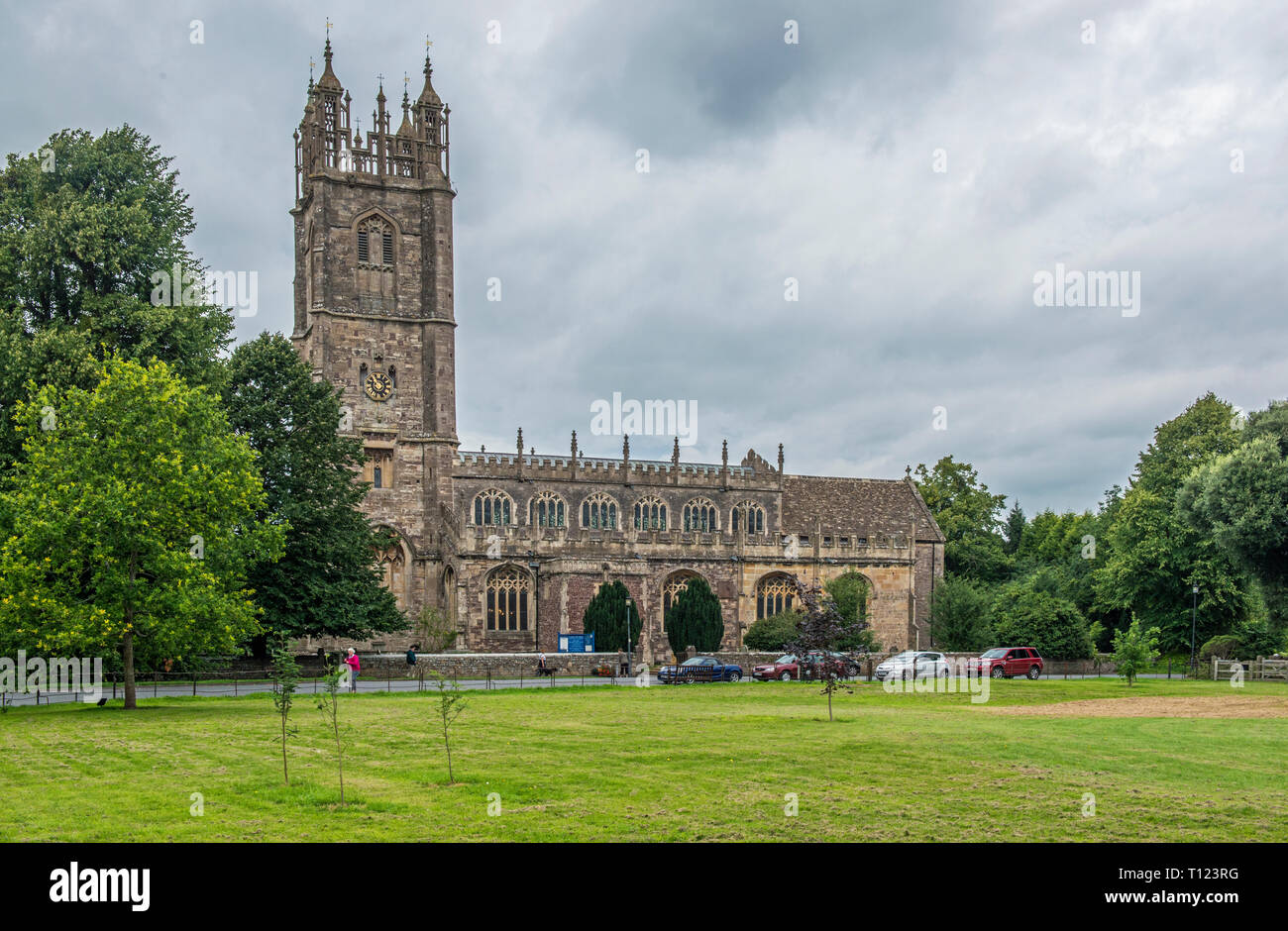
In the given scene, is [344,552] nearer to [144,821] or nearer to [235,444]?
[235,444]

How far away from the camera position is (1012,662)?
49812mm

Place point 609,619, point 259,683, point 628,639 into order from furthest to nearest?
point 609,619, point 628,639, point 259,683

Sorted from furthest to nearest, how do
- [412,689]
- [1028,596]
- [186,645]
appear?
[1028,596] < [412,689] < [186,645]

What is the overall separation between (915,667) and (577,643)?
1730cm

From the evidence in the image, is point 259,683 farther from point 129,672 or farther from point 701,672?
point 701,672

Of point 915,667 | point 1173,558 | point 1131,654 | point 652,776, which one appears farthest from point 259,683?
point 1173,558

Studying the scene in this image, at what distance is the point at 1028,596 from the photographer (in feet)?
183

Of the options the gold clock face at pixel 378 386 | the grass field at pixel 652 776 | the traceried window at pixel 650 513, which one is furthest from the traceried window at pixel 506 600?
the grass field at pixel 652 776

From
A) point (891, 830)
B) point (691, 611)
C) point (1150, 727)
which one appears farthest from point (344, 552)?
point (891, 830)

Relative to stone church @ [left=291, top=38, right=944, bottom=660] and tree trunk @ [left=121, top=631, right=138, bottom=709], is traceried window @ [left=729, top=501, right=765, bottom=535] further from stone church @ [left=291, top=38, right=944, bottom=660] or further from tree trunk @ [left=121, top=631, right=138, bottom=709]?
tree trunk @ [left=121, top=631, right=138, bottom=709]

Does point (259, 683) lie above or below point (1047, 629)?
below

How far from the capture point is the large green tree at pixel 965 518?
273 ft

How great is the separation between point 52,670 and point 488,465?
110 feet

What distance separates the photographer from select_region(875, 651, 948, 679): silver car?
44.7 metres
